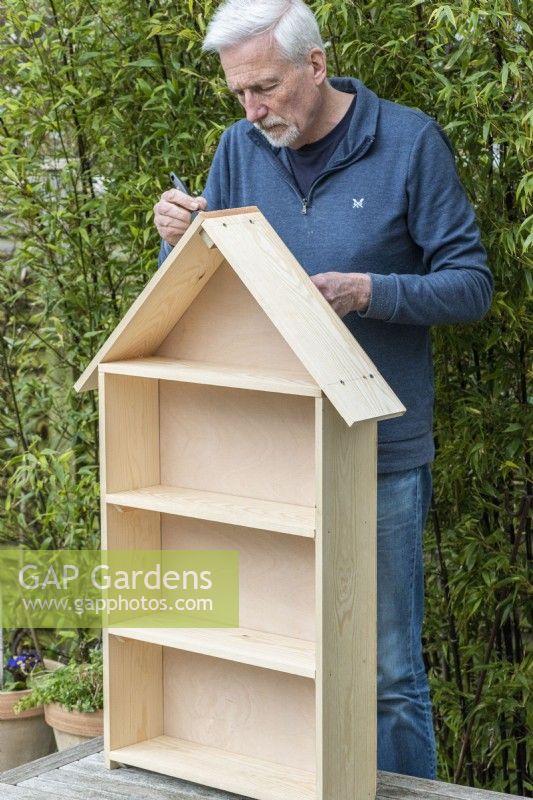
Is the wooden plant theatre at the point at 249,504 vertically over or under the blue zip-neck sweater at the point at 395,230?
under

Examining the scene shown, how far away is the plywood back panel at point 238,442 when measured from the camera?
2.46 metres

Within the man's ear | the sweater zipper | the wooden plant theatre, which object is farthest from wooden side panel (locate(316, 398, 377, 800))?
the man's ear

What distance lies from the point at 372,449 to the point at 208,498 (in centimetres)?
36

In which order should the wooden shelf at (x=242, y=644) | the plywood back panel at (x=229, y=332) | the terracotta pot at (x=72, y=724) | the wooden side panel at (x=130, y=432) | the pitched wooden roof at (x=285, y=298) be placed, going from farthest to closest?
the terracotta pot at (x=72, y=724) < the wooden side panel at (x=130, y=432) < the plywood back panel at (x=229, y=332) < the wooden shelf at (x=242, y=644) < the pitched wooden roof at (x=285, y=298)

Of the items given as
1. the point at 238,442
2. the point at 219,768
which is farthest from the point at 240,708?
the point at 238,442

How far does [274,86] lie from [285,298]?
1.62 feet

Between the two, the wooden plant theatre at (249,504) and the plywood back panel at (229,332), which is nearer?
the wooden plant theatre at (249,504)

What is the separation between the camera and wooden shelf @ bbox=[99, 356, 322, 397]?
229 cm

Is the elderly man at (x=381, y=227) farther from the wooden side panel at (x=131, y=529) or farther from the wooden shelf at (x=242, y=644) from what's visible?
the wooden side panel at (x=131, y=529)

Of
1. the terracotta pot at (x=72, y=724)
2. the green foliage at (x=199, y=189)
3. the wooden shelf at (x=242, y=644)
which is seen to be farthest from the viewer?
the terracotta pot at (x=72, y=724)

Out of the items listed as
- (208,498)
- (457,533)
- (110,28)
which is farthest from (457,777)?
(110,28)

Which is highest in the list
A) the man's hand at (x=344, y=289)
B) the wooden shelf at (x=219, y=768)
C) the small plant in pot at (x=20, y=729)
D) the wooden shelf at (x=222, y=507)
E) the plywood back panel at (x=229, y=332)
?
the man's hand at (x=344, y=289)

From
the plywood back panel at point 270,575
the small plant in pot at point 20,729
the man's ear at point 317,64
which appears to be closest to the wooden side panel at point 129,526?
the plywood back panel at point 270,575

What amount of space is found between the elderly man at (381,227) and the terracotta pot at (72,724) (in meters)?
1.11
